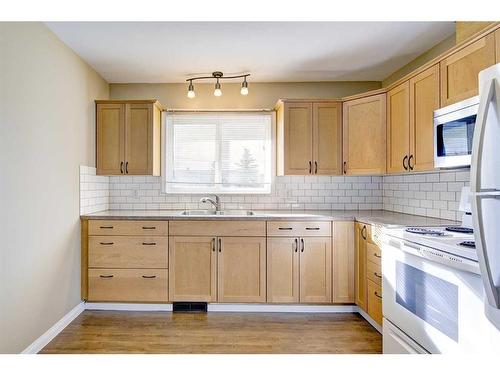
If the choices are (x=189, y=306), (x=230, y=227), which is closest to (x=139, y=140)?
(x=230, y=227)

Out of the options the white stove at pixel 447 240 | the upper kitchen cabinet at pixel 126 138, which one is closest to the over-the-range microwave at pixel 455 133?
the white stove at pixel 447 240

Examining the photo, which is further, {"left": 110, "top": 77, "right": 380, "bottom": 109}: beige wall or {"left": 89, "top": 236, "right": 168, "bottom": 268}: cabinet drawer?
{"left": 110, "top": 77, "right": 380, "bottom": 109}: beige wall

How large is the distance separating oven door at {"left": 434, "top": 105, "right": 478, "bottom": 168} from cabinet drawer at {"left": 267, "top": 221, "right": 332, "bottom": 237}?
3.80 ft

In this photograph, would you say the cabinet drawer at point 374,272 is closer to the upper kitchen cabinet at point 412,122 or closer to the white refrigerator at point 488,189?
the upper kitchen cabinet at point 412,122

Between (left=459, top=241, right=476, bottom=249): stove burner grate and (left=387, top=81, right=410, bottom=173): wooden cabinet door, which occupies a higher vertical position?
(left=387, top=81, right=410, bottom=173): wooden cabinet door

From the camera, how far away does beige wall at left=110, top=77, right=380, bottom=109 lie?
367 cm

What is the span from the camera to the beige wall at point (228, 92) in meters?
3.67

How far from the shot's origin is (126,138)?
334 centimetres

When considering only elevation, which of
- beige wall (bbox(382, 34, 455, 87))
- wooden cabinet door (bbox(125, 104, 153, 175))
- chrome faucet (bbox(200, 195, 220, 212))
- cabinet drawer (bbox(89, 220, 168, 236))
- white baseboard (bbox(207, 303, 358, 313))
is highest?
beige wall (bbox(382, 34, 455, 87))

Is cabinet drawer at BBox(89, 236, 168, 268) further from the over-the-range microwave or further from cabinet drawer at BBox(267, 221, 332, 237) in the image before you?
the over-the-range microwave

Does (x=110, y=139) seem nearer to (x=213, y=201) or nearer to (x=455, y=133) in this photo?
(x=213, y=201)

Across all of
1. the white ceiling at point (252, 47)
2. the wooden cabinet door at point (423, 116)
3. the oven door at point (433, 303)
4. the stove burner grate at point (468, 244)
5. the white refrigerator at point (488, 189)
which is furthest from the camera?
the white ceiling at point (252, 47)

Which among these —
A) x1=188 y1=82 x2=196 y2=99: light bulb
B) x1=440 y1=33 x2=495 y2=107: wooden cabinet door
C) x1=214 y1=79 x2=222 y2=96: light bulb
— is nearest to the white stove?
x1=440 y1=33 x2=495 y2=107: wooden cabinet door
